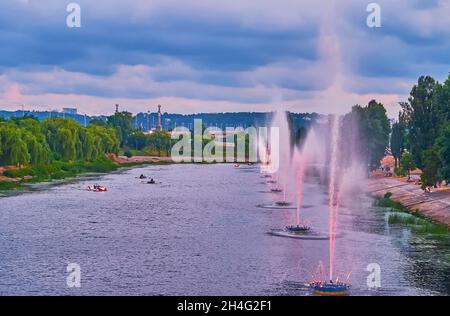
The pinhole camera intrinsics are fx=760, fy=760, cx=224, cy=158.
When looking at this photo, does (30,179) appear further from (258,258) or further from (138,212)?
(258,258)

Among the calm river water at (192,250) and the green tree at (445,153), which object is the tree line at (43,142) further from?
the green tree at (445,153)

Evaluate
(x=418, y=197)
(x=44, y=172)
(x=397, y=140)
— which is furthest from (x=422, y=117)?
(x=44, y=172)

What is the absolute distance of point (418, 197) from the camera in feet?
333

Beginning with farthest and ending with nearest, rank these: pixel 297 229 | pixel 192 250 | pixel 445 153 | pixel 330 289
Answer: pixel 445 153 < pixel 297 229 < pixel 192 250 < pixel 330 289

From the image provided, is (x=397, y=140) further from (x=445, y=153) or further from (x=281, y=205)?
(x=445, y=153)

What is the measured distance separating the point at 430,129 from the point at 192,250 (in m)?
54.2

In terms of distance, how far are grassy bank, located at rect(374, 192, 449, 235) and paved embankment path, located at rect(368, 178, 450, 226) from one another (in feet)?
2.87

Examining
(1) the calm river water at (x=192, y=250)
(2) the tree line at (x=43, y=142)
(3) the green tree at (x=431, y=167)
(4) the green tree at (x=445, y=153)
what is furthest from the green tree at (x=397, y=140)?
(2) the tree line at (x=43, y=142)

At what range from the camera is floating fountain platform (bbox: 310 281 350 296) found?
48.1 metres

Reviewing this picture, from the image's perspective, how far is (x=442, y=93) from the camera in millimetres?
95250

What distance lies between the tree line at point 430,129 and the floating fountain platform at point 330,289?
41699 mm

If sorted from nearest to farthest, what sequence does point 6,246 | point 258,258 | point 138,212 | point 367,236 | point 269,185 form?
point 258,258, point 6,246, point 367,236, point 138,212, point 269,185

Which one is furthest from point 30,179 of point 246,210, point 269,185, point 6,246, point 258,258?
point 258,258
